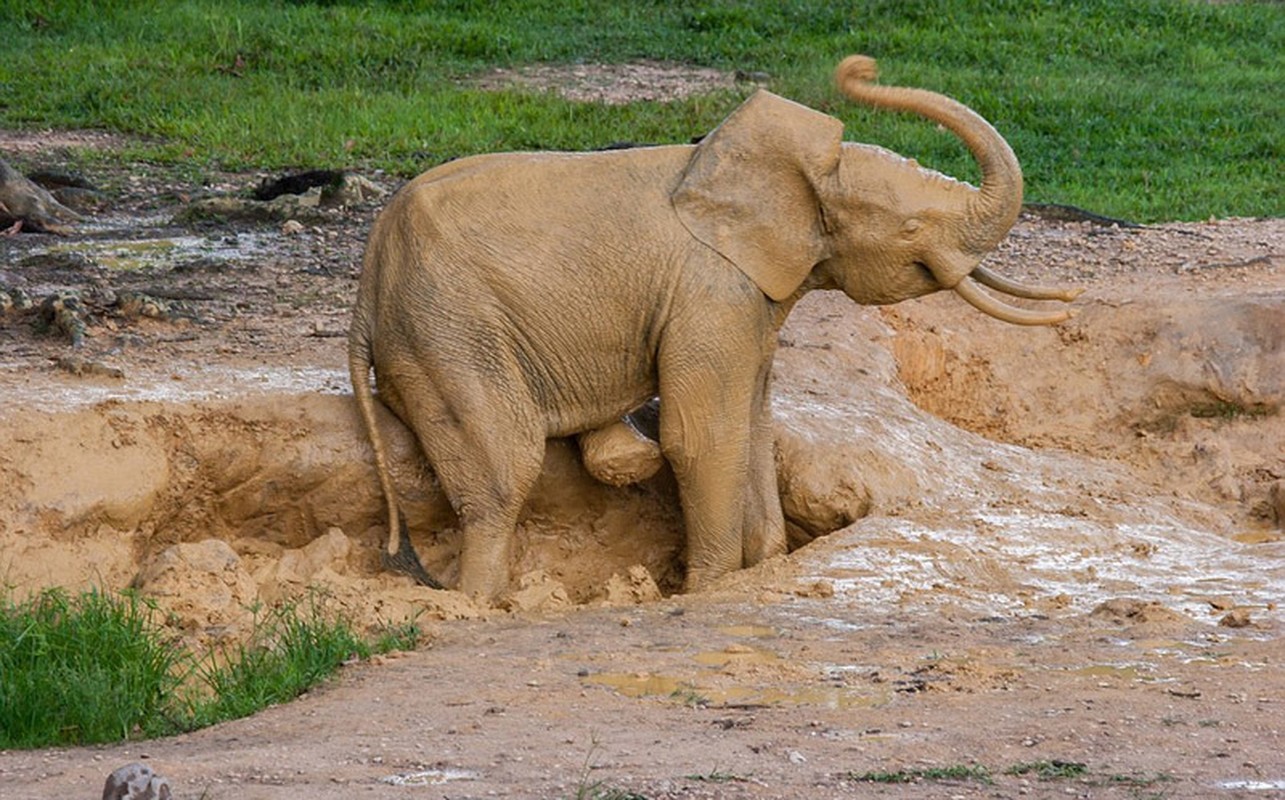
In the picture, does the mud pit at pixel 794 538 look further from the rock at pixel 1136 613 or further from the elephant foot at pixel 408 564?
the elephant foot at pixel 408 564

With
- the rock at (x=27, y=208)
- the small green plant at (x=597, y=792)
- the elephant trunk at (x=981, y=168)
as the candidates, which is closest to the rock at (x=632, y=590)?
the elephant trunk at (x=981, y=168)

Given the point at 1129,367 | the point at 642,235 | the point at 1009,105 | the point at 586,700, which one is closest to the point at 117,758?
the point at 586,700

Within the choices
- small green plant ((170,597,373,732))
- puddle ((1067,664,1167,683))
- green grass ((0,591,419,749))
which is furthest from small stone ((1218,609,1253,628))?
small green plant ((170,597,373,732))

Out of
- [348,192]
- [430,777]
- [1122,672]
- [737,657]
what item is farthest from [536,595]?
[348,192]

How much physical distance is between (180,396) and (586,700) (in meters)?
2.60

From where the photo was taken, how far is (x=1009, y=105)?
1512cm

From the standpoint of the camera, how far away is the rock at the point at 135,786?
444 centimetres

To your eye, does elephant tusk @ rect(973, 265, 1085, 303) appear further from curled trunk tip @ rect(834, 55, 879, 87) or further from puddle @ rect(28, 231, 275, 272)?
puddle @ rect(28, 231, 275, 272)

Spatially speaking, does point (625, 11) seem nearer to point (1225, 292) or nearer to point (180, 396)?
point (1225, 292)

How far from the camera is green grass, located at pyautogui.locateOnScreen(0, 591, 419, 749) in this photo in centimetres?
591

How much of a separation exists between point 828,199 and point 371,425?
1812 mm

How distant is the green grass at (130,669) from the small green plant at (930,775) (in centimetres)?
185

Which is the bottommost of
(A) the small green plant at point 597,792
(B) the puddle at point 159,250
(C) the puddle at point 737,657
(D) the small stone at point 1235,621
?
(B) the puddle at point 159,250

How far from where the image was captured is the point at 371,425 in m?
7.83
